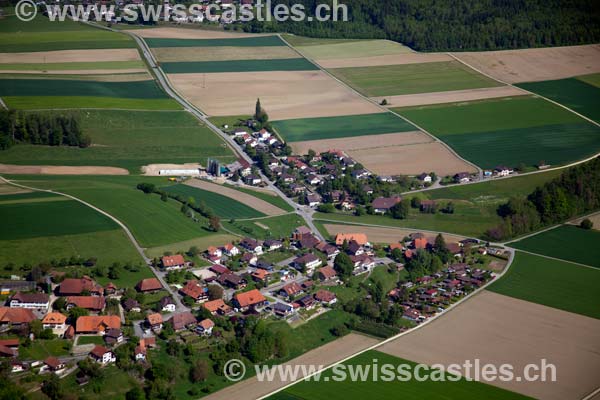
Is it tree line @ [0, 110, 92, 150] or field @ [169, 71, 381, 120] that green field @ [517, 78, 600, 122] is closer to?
field @ [169, 71, 381, 120]

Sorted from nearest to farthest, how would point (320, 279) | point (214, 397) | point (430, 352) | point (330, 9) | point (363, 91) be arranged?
point (214, 397) < point (430, 352) < point (320, 279) < point (363, 91) < point (330, 9)

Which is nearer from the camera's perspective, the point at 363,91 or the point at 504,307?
the point at 504,307

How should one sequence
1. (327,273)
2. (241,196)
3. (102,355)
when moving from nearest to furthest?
(102,355) < (327,273) < (241,196)

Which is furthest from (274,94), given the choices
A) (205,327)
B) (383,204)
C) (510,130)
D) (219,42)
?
(205,327)

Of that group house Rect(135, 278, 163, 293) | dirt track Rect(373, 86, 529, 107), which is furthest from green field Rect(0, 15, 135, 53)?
house Rect(135, 278, 163, 293)

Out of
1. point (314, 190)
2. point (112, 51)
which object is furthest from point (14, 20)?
point (314, 190)

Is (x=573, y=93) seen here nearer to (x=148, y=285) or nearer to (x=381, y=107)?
(x=381, y=107)

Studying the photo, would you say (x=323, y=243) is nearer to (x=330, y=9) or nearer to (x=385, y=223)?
(x=385, y=223)
